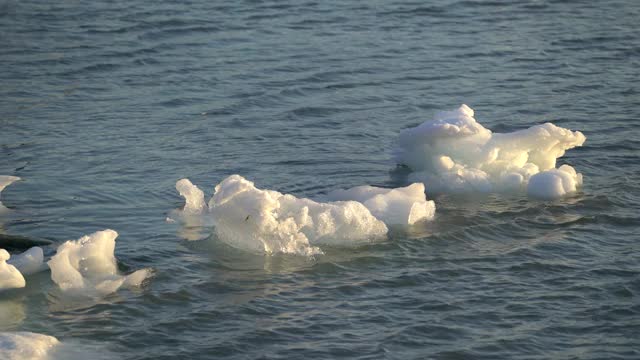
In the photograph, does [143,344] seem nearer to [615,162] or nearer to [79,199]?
[79,199]

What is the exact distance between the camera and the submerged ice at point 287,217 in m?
9.13

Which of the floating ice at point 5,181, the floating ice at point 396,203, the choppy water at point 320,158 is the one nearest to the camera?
the choppy water at point 320,158

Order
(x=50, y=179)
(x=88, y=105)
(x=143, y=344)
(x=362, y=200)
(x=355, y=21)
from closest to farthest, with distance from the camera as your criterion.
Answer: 1. (x=143, y=344)
2. (x=362, y=200)
3. (x=50, y=179)
4. (x=88, y=105)
5. (x=355, y=21)

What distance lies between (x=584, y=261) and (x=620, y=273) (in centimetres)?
36

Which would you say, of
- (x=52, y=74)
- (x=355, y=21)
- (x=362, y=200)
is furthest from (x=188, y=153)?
(x=355, y=21)

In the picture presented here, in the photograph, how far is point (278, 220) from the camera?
363 inches

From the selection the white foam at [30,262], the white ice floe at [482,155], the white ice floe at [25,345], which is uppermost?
the white ice floe at [482,155]

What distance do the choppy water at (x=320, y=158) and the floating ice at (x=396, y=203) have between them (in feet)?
0.66

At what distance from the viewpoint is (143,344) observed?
7590mm

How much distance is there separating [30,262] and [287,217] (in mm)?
2107

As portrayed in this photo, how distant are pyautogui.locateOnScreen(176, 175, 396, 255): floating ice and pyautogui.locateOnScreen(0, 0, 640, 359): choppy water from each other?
16cm

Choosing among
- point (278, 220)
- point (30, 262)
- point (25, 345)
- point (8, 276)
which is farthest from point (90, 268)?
point (278, 220)

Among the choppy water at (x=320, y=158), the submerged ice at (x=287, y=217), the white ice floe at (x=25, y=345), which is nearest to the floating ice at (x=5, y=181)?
the choppy water at (x=320, y=158)

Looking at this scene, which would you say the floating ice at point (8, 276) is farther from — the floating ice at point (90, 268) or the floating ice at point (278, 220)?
the floating ice at point (278, 220)
